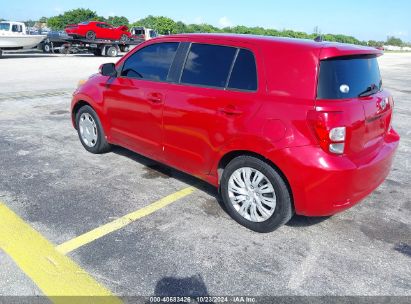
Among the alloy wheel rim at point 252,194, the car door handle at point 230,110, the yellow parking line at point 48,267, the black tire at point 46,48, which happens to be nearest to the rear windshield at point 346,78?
the car door handle at point 230,110

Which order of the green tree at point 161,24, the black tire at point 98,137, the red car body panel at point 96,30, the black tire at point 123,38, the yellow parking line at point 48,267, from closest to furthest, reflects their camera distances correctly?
the yellow parking line at point 48,267 → the black tire at point 98,137 → the red car body panel at point 96,30 → the black tire at point 123,38 → the green tree at point 161,24

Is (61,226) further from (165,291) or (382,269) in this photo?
(382,269)

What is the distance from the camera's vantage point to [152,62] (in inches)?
168

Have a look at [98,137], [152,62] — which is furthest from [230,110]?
[98,137]

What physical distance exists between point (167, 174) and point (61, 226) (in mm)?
1629

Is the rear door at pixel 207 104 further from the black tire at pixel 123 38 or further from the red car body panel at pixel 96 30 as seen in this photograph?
the black tire at pixel 123 38

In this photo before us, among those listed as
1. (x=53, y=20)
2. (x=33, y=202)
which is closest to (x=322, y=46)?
(x=33, y=202)

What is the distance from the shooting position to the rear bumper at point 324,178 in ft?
9.73

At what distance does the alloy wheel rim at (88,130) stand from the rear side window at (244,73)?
2.56 meters

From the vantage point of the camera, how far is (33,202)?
12.7ft

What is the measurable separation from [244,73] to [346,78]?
876mm

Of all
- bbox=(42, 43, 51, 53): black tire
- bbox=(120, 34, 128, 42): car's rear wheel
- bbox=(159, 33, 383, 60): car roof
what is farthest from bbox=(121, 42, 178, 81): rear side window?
bbox=(42, 43, 51, 53): black tire

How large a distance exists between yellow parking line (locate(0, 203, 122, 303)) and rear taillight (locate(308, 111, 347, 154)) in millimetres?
1940

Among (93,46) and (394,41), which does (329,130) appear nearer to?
(93,46)
